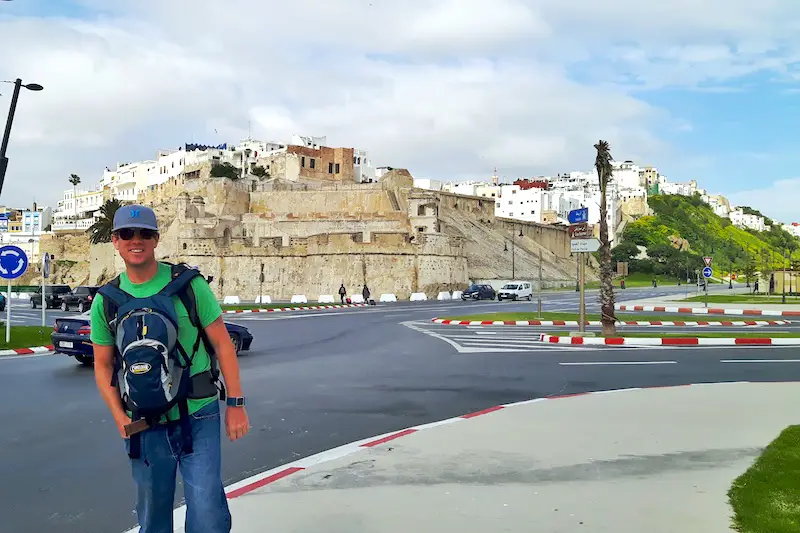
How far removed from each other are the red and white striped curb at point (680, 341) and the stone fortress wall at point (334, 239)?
45020 millimetres

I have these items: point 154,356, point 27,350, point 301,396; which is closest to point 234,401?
point 154,356

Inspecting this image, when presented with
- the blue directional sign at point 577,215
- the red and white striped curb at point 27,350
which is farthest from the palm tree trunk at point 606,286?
the red and white striped curb at point 27,350

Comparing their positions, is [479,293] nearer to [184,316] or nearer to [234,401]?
[234,401]

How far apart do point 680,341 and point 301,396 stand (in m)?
12.3

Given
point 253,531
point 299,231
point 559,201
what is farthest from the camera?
point 559,201

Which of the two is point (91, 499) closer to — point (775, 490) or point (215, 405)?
point (215, 405)

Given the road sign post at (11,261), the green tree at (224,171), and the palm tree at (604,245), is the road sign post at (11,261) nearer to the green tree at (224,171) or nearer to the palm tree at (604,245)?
the palm tree at (604,245)

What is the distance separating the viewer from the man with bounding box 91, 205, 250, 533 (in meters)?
3.65

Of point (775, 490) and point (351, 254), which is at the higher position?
point (351, 254)

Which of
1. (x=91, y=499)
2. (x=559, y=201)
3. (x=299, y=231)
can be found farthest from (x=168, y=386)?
(x=559, y=201)

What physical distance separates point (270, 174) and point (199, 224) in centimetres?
3070

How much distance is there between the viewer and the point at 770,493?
5238mm

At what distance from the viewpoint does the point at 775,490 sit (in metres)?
5.32

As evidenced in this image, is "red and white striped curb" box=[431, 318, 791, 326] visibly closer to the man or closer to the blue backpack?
the man
